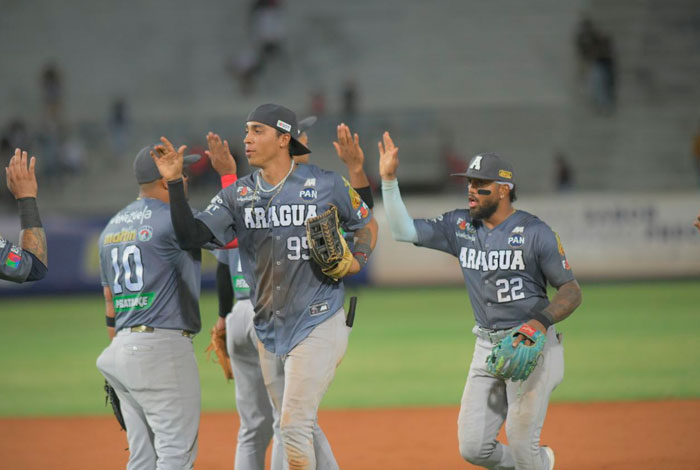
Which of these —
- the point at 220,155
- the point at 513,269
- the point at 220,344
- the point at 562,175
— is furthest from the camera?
the point at 562,175

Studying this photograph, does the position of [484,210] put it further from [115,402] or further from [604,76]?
[604,76]

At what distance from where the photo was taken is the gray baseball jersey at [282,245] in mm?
6223

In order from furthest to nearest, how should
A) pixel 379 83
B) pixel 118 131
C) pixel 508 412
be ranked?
1. pixel 379 83
2. pixel 118 131
3. pixel 508 412

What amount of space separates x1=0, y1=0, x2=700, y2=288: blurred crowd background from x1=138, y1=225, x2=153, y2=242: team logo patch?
1791 cm

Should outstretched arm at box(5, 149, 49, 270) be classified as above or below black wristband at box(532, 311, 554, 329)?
above

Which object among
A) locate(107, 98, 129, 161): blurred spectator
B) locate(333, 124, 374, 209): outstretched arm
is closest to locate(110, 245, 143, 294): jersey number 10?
locate(333, 124, 374, 209): outstretched arm

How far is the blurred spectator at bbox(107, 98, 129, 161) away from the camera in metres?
26.0

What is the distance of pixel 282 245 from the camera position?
6.25 m

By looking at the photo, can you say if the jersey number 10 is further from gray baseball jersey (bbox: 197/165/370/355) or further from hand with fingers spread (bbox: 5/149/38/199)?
hand with fingers spread (bbox: 5/149/38/199)

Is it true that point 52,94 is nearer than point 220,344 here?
No

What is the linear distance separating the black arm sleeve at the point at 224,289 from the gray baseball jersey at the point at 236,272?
0.05 meters

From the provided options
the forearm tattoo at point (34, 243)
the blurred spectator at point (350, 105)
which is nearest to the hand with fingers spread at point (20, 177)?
the forearm tattoo at point (34, 243)

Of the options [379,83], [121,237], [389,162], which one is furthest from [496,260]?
[379,83]

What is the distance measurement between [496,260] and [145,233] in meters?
2.50
